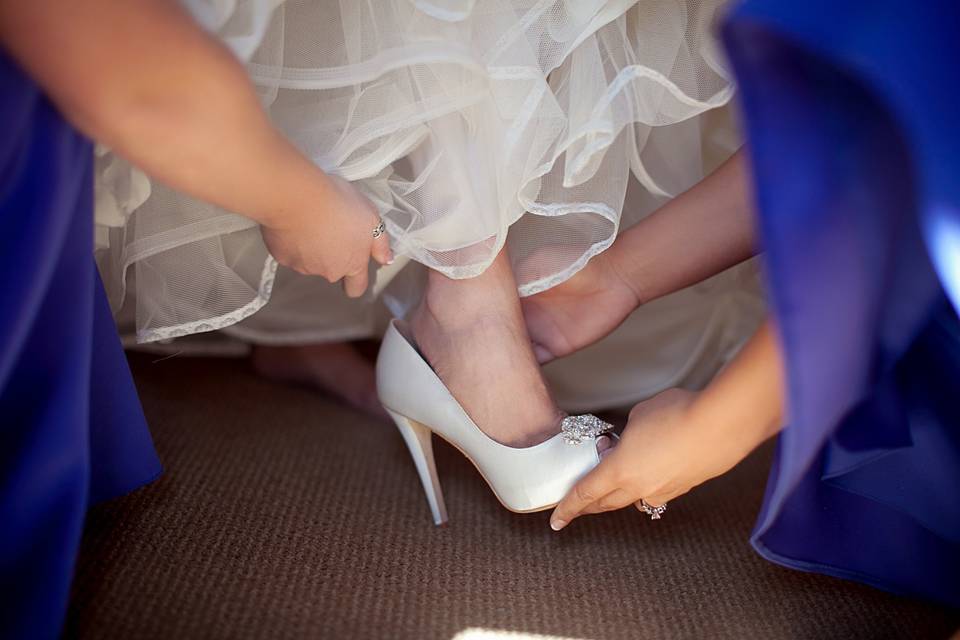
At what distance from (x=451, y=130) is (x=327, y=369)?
46cm

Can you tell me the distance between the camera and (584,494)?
684 mm

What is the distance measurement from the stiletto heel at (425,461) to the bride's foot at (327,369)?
0.64 ft

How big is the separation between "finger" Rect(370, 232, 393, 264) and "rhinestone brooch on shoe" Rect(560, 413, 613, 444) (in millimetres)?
216

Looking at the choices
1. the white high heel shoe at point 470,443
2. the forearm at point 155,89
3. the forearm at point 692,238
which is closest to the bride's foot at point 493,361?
the white high heel shoe at point 470,443

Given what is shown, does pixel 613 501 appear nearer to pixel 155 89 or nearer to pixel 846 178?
pixel 846 178

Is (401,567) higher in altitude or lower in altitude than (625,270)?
lower

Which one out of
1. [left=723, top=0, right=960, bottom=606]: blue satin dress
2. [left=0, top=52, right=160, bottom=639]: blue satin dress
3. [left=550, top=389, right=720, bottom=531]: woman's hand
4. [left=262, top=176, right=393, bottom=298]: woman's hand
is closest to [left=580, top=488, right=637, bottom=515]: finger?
[left=550, top=389, right=720, bottom=531]: woman's hand

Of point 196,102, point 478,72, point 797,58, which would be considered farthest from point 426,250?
point 797,58

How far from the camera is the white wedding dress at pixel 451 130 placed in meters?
0.67

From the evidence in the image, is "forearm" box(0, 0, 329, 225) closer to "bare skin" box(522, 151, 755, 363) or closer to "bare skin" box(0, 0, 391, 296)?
"bare skin" box(0, 0, 391, 296)

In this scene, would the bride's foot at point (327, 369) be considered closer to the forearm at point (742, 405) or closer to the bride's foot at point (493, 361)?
the bride's foot at point (493, 361)

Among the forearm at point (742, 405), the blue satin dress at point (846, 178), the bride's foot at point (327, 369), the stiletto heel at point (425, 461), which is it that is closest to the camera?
the blue satin dress at point (846, 178)

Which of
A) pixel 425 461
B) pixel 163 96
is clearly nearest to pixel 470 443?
pixel 425 461

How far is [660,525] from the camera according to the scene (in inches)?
31.2
